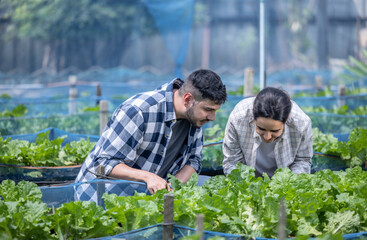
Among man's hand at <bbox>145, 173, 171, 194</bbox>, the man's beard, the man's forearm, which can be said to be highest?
the man's beard

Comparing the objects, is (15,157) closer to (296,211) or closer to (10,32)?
(296,211)

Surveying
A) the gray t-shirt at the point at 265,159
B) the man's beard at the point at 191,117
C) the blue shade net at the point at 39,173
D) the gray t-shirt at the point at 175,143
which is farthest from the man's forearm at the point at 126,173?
the blue shade net at the point at 39,173

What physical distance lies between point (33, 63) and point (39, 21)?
2.00 meters

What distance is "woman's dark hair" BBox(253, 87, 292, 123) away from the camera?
340 cm

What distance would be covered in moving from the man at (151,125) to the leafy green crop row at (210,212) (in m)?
0.42

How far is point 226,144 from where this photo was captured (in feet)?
13.0

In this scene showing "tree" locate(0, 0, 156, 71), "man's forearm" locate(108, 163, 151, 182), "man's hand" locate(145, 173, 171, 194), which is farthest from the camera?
"tree" locate(0, 0, 156, 71)

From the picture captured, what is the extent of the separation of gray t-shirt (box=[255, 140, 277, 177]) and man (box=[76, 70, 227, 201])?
63 centimetres

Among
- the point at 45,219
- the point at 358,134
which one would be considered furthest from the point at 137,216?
the point at 358,134

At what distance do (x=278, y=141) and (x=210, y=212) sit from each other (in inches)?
47.6

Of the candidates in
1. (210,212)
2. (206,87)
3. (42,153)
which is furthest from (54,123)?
(210,212)

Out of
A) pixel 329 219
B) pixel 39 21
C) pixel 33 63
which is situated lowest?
pixel 329 219

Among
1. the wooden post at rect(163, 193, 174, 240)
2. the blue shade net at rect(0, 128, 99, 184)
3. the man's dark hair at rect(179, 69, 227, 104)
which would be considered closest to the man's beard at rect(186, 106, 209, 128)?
the man's dark hair at rect(179, 69, 227, 104)

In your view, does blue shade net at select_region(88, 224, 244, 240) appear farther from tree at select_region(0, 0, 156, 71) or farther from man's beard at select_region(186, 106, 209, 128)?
tree at select_region(0, 0, 156, 71)
